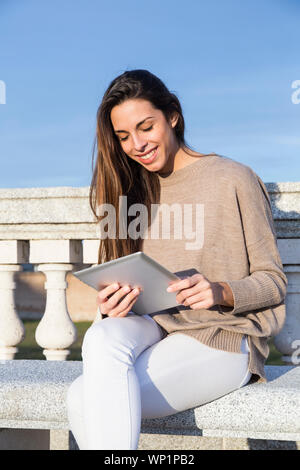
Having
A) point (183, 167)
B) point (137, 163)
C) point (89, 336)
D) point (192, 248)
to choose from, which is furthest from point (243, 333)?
point (137, 163)

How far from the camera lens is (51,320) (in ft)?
9.70

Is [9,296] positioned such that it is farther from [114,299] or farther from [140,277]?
[140,277]

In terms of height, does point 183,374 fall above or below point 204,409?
above

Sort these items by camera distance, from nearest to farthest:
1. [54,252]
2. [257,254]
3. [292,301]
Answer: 1. [257,254]
2. [292,301]
3. [54,252]

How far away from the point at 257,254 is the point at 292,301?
2.51ft

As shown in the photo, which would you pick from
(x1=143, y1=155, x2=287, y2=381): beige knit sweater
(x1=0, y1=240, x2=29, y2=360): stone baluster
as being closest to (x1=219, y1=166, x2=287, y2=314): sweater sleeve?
(x1=143, y1=155, x2=287, y2=381): beige knit sweater

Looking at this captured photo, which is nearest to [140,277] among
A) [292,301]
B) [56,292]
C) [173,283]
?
[173,283]

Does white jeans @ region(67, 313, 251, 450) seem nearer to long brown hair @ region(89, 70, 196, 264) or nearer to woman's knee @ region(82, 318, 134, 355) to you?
woman's knee @ region(82, 318, 134, 355)

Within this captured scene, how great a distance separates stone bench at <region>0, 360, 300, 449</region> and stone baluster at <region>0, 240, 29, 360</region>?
0.57m

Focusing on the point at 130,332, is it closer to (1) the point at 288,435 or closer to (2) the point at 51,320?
(1) the point at 288,435

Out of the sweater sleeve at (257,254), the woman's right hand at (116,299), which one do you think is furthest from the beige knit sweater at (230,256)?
the woman's right hand at (116,299)

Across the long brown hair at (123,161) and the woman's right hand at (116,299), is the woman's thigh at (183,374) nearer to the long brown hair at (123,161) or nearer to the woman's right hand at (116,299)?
the woman's right hand at (116,299)

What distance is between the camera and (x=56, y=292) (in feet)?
9.80

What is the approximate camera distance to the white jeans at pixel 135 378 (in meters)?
1.63
